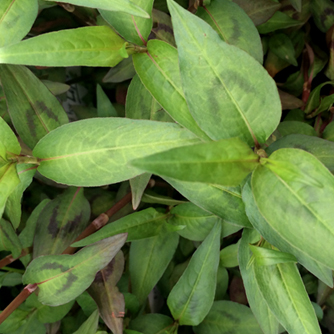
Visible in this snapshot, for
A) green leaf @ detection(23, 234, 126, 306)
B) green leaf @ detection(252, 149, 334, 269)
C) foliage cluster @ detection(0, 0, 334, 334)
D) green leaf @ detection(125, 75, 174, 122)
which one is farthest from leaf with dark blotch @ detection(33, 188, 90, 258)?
green leaf @ detection(252, 149, 334, 269)

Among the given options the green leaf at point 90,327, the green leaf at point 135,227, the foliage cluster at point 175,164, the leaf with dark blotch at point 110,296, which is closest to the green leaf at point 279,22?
the foliage cluster at point 175,164

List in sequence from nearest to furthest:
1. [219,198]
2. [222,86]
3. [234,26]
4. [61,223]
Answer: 1. [222,86]
2. [219,198]
3. [234,26]
4. [61,223]

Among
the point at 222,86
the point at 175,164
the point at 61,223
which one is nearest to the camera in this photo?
the point at 175,164

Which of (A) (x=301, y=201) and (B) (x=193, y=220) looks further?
(B) (x=193, y=220)

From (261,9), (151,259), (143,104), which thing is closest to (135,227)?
(151,259)

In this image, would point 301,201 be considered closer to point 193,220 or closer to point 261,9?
point 193,220

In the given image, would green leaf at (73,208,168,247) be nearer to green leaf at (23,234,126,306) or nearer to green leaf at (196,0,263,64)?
green leaf at (23,234,126,306)

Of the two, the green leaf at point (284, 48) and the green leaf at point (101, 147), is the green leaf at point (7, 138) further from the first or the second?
the green leaf at point (284, 48)
